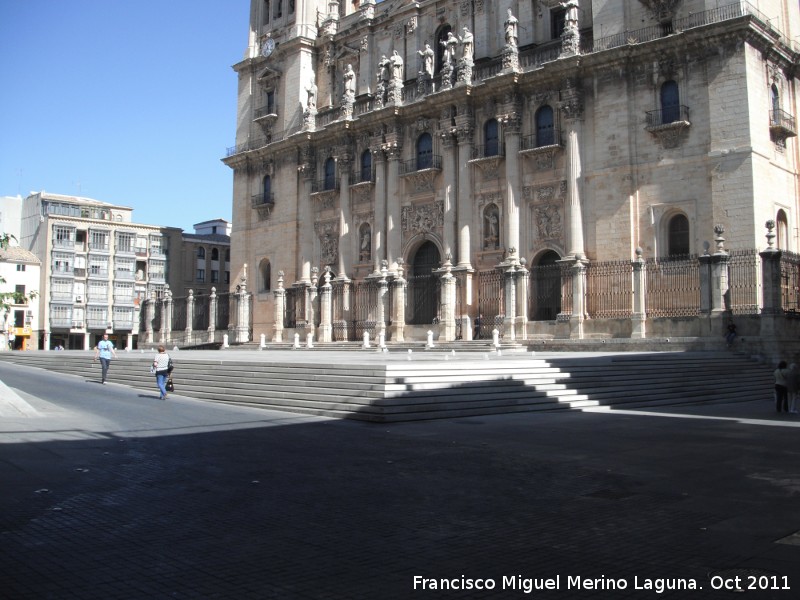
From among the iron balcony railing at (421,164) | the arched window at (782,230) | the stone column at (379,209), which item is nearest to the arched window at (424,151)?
the iron balcony railing at (421,164)

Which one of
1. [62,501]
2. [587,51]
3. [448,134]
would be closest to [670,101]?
[587,51]

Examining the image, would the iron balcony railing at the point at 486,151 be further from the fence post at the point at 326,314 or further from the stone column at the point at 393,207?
the fence post at the point at 326,314

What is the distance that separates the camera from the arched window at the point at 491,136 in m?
34.2

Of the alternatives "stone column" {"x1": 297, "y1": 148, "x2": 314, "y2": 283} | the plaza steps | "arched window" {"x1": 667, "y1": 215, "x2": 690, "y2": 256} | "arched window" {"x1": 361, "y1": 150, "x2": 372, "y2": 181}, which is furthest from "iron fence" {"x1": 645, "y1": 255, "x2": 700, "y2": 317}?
"stone column" {"x1": 297, "y1": 148, "x2": 314, "y2": 283}

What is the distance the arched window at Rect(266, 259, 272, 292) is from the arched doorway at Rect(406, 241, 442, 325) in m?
11.5

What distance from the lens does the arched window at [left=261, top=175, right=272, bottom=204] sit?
147 ft

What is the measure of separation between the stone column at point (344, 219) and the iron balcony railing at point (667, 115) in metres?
16.5

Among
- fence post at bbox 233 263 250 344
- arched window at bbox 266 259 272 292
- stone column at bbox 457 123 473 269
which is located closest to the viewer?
stone column at bbox 457 123 473 269

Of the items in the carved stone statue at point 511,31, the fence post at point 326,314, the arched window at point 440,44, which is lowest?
the fence post at point 326,314

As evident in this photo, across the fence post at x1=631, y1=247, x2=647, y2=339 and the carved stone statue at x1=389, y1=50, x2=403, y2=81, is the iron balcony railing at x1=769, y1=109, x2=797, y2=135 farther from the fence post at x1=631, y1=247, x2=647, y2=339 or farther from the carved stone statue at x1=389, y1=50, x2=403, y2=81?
the carved stone statue at x1=389, y1=50, x2=403, y2=81

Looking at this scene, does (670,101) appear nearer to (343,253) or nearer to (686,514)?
(343,253)

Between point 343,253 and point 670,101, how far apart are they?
58.6 feet

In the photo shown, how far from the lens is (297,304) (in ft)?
133

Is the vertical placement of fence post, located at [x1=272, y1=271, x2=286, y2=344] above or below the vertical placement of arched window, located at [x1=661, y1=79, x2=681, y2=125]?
below
